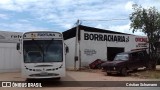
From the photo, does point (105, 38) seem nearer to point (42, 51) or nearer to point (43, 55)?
point (42, 51)

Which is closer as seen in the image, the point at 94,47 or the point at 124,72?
the point at 124,72

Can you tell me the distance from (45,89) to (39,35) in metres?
3.32

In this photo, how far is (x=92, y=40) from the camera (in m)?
35.1

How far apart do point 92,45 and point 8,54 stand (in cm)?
932

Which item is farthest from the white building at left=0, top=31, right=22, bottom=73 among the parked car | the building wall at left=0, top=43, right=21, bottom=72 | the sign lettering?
the parked car

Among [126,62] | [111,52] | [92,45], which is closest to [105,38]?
[92,45]

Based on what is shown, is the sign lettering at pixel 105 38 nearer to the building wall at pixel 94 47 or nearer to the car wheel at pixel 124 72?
the building wall at pixel 94 47

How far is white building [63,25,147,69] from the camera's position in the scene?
3388 cm

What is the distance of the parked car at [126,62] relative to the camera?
24.9 meters

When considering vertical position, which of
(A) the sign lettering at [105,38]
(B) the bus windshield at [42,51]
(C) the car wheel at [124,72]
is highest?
(A) the sign lettering at [105,38]

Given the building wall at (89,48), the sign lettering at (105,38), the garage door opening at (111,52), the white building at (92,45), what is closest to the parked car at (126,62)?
the white building at (92,45)

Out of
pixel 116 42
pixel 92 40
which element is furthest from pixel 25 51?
pixel 116 42

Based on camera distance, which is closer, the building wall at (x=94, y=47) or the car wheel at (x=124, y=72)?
the car wheel at (x=124, y=72)

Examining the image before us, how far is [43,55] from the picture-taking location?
1772cm
